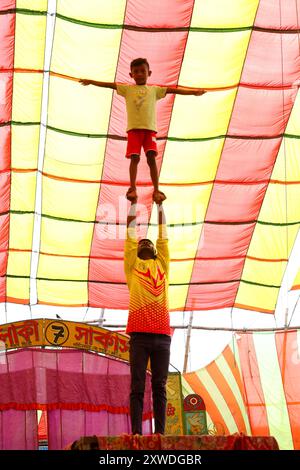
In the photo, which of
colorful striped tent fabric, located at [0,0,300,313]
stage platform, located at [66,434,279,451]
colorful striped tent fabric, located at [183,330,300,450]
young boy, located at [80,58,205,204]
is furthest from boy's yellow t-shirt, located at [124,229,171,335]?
colorful striped tent fabric, located at [183,330,300,450]

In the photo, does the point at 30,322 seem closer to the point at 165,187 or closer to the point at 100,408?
the point at 100,408

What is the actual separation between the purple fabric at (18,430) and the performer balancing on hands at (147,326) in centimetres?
537

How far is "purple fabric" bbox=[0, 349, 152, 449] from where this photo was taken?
1209 cm

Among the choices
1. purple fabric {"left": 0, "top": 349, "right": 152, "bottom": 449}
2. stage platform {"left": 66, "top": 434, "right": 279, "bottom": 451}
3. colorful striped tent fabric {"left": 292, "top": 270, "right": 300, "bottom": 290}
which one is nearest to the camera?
stage platform {"left": 66, "top": 434, "right": 279, "bottom": 451}

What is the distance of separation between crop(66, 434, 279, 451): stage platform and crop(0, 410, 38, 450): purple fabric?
275 inches

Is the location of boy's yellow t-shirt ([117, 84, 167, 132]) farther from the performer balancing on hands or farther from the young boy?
the performer balancing on hands

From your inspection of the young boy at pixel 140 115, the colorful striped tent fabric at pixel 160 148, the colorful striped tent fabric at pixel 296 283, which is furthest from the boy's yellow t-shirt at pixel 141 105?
the colorful striped tent fabric at pixel 296 283

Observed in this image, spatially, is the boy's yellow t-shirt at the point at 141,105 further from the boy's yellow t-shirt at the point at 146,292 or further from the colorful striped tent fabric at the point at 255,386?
the colorful striped tent fabric at the point at 255,386

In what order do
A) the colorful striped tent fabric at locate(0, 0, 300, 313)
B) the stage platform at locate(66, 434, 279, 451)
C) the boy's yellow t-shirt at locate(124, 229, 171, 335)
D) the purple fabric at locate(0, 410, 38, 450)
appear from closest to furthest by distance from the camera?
the stage platform at locate(66, 434, 279, 451) < the boy's yellow t-shirt at locate(124, 229, 171, 335) < the purple fabric at locate(0, 410, 38, 450) < the colorful striped tent fabric at locate(0, 0, 300, 313)

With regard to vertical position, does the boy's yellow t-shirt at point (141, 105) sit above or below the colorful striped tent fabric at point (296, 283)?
below

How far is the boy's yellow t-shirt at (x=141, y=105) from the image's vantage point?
809 cm

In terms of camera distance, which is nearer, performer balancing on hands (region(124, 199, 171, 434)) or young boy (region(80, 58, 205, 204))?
performer balancing on hands (region(124, 199, 171, 434))
